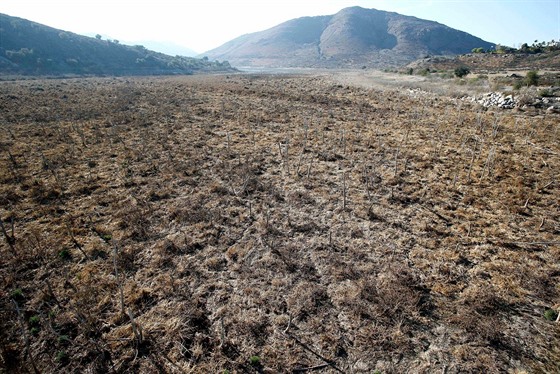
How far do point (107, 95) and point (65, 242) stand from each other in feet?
132

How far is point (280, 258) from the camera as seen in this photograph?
9.09 meters

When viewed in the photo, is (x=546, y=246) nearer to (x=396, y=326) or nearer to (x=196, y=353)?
(x=396, y=326)

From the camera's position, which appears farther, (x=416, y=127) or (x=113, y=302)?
(x=416, y=127)

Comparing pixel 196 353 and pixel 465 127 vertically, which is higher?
pixel 465 127

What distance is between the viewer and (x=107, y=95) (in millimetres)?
41906

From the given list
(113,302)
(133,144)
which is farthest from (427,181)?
(133,144)

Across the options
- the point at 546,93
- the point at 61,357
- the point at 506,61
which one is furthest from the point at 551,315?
the point at 506,61

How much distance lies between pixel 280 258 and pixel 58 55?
12585cm

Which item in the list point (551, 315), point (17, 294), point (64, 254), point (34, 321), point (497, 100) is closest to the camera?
point (34, 321)

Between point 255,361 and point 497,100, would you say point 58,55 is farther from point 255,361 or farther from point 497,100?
point 255,361

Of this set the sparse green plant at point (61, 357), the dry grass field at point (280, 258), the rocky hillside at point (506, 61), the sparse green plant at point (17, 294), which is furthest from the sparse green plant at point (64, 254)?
the rocky hillside at point (506, 61)

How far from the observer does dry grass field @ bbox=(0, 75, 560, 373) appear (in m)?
6.26

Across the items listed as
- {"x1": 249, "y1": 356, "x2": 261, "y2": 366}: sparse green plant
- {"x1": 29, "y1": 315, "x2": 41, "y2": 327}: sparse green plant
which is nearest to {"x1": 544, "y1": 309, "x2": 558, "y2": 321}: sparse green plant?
{"x1": 249, "y1": 356, "x2": 261, "y2": 366}: sparse green plant

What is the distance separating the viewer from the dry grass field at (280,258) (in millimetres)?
6258
